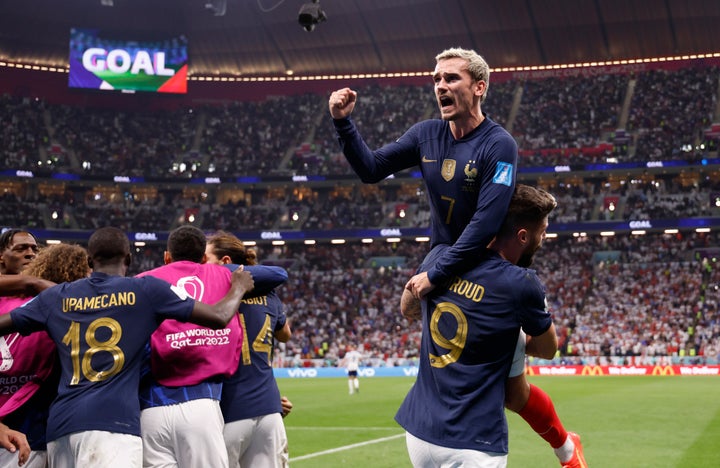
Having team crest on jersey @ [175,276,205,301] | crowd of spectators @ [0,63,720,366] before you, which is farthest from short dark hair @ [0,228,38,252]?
crowd of spectators @ [0,63,720,366]

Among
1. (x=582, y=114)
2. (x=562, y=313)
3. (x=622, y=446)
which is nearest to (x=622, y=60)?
(x=582, y=114)

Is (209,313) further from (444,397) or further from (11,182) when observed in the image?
(11,182)

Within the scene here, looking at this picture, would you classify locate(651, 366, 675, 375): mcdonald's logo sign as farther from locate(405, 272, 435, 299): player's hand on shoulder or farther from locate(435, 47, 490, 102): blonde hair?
locate(405, 272, 435, 299): player's hand on shoulder

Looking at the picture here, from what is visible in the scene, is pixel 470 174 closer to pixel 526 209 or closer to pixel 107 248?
pixel 526 209

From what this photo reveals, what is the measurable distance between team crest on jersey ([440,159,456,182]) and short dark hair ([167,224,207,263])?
1.97 m

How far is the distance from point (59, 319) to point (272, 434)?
6.78 feet

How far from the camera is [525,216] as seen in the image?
447cm

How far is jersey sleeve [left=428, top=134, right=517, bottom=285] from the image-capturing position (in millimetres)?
4441

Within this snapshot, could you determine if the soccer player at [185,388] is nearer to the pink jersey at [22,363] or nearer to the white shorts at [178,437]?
the white shorts at [178,437]

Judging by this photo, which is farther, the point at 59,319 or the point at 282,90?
the point at 282,90

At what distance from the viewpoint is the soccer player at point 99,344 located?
5.25 metres

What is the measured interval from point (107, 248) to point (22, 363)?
1.06 m

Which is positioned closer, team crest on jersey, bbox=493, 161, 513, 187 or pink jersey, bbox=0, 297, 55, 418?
team crest on jersey, bbox=493, 161, 513, 187

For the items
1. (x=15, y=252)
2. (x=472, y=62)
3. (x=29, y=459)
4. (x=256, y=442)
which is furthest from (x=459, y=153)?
(x=29, y=459)
